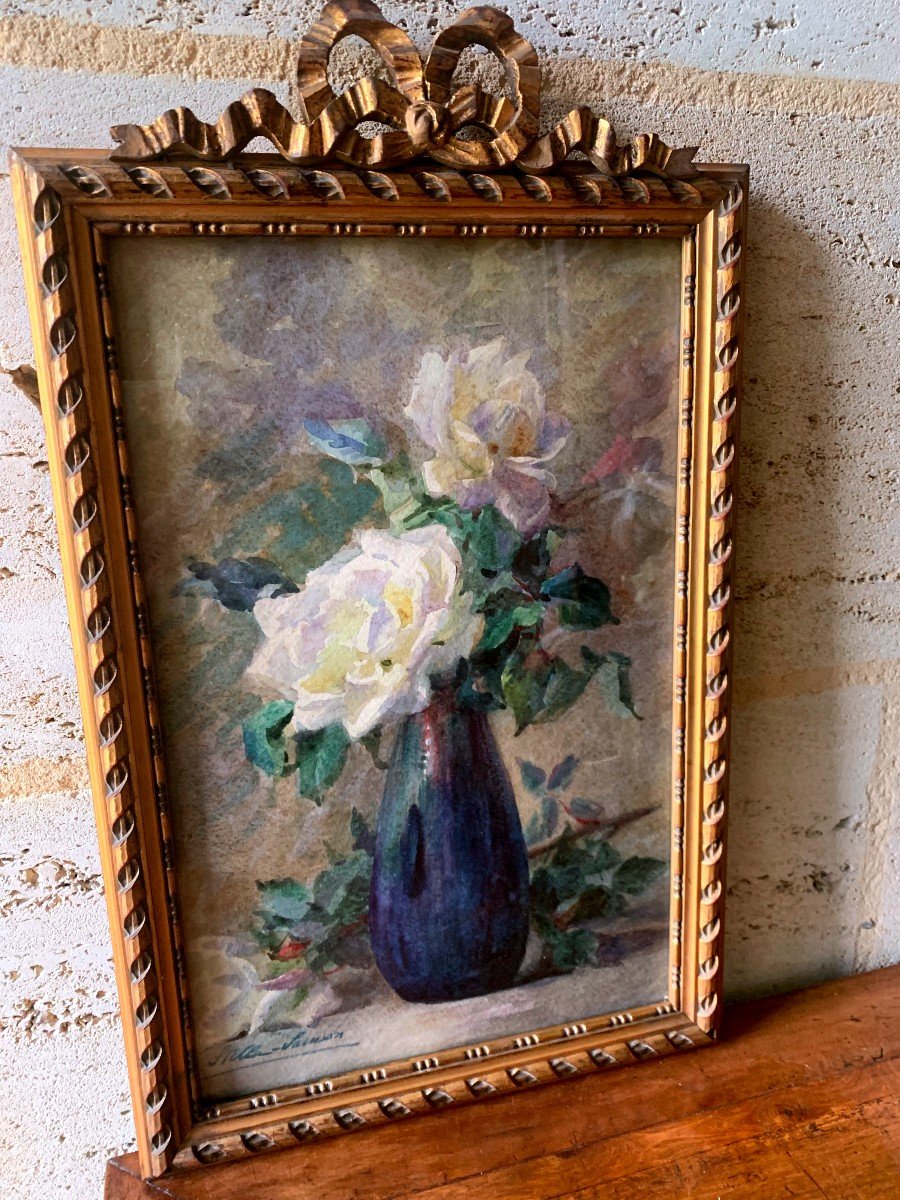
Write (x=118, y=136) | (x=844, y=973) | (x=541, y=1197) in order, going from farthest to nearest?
(x=844, y=973), (x=541, y=1197), (x=118, y=136)

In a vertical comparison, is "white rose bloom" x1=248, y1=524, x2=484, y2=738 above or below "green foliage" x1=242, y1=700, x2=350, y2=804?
above

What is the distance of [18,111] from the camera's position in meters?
0.61

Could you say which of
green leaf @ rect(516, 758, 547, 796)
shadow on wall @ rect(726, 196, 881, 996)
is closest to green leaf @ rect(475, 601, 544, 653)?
green leaf @ rect(516, 758, 547, 796)

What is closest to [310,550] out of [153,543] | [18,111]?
[153,543]

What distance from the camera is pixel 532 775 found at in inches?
29.8

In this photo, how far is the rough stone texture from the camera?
633 mm

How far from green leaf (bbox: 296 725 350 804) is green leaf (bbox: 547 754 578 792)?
7.3 inches

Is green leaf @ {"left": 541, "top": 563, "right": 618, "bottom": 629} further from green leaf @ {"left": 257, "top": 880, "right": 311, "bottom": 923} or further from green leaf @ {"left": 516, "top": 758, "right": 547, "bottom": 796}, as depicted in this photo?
green leaf @ {"left": 257, "top": 880, "right": 311, "bottom": 923}

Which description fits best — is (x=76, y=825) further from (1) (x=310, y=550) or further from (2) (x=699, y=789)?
(2) (x=699, y=789)

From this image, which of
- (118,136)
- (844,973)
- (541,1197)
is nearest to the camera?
(118,136)

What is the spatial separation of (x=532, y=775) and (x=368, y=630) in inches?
7.8

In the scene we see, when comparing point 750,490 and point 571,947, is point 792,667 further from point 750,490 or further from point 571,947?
point 571,947

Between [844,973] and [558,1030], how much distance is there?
0.37 meters
